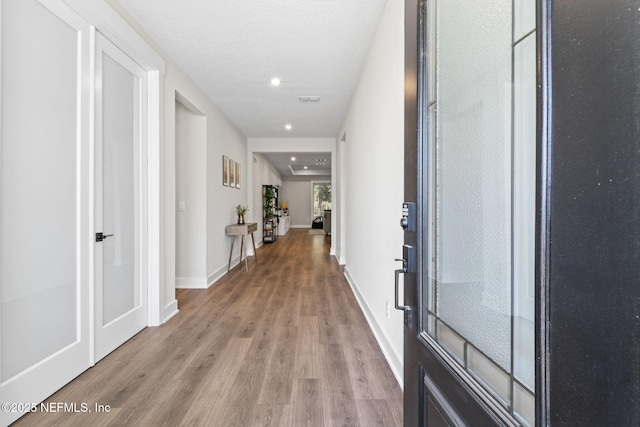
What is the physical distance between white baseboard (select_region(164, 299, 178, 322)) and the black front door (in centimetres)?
267

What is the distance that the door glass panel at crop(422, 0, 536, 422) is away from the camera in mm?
595

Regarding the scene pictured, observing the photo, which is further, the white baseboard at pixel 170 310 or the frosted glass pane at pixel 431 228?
the white baseboard at pixel 170 310

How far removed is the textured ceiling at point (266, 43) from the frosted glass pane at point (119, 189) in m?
0.60

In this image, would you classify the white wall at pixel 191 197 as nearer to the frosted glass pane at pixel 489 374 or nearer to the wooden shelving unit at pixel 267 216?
the frosted glass pane at pixel 489 374

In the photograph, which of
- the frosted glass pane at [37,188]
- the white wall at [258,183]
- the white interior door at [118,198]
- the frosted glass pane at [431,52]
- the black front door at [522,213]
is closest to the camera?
the black front door at [522,213]

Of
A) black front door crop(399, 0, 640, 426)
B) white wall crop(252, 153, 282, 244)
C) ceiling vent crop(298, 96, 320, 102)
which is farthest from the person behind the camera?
white wall crop(252, 153, 282, 244)

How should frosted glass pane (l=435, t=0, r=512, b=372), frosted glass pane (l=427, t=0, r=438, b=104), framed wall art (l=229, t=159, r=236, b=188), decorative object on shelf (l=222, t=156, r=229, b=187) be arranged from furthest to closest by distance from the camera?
framed wall art (l=229, t=159, r=236, b=188)
decorative object on shelf (l=222, t=156, r=229, b=187)
frosted glass pane (l=427, t=0, r=438, b=104)
frosted glass pane (l=435, t=0, r=512, b=372)

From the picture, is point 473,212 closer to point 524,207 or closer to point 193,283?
point 524,207

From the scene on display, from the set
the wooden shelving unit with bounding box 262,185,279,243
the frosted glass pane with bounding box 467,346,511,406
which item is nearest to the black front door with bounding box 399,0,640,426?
the frosted glass pane with bounding box 467,346,511,406

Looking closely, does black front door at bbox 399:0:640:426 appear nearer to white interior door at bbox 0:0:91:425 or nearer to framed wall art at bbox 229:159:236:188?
white interior door at bbox 0:0:91:425

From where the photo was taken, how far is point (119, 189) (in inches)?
96.7

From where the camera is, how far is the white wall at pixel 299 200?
14.7 metres

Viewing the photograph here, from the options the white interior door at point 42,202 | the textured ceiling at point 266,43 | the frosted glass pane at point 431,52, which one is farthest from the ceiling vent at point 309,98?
the frosted glass pane at point 431,52

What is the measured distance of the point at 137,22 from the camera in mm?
2557
